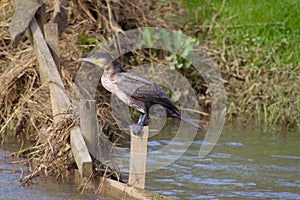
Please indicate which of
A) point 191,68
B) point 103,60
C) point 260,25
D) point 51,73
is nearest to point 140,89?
point 103,60

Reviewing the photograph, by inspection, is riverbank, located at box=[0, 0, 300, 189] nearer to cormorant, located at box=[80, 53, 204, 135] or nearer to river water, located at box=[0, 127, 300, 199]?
river water, located at box=[0, 127, 300, 199]

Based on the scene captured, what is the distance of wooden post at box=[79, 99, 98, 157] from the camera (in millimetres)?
5293

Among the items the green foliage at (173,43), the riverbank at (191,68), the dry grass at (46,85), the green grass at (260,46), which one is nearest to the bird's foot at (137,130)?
the dry grass at (46,85)

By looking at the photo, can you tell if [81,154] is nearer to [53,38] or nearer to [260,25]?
[53,38]

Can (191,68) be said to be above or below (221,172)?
above

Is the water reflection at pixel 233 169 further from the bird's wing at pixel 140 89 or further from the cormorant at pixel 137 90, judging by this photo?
the bird's wing at pixel 140 89

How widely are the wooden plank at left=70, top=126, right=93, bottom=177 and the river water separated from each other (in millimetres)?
265

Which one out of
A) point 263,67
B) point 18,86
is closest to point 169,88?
point 263,67

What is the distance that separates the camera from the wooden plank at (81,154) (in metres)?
5.13

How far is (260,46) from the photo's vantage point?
32.8 feet

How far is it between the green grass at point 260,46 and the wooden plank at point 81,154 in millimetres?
4369

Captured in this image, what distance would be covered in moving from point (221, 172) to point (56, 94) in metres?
2.06

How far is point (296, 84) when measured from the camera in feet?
30.1

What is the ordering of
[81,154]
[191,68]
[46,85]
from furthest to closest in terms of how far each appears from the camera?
[191,68]
[46,85]
[81,154]
